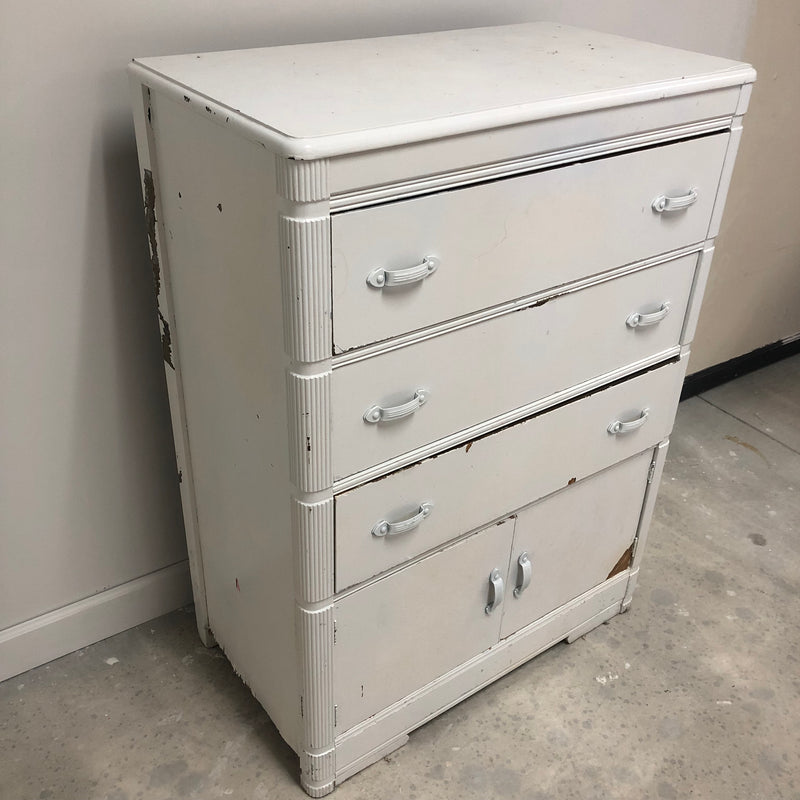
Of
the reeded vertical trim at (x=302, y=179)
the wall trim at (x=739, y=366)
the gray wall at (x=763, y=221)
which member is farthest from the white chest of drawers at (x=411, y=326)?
the wall trim at (x=739, y=366)

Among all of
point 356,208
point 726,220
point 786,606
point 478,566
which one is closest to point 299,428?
point 356,208

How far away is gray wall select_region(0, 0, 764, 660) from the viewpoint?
50.9 inches

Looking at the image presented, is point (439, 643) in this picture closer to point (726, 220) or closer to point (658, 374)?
point (658, 374)

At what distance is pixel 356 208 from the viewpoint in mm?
1021

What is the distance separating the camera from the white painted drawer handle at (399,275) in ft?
3.52

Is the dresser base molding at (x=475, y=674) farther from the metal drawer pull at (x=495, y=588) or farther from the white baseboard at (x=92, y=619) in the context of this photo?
the white baseboard at (x=92, y=619)

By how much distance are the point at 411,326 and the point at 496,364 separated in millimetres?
200

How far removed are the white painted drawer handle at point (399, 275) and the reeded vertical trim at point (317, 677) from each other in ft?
1.69

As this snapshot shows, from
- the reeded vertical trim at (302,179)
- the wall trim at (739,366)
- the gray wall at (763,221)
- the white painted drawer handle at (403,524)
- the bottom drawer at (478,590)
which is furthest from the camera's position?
the wall trim at (739,366)

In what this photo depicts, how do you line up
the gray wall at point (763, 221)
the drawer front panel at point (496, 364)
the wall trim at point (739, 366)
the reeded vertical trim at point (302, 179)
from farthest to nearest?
the wall trim at point (739, 366), the gray wall at point (763, 221), the drawer front panel at point (496, 364), the reeded vertical trim at point (302, 179)

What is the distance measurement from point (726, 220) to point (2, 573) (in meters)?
2.02

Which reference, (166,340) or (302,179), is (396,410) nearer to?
(302,179)

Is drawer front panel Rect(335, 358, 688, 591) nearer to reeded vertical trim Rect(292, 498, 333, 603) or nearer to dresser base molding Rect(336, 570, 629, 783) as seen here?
reeded vertical trim Rect(292, 498, 333, 603)

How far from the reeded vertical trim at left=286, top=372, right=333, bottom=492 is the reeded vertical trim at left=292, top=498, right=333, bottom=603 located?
0.04 metres
